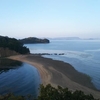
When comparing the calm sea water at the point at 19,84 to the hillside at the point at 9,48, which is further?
the hillside at the point at 9,48

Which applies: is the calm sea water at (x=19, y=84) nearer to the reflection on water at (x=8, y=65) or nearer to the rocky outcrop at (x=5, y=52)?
the reflection on water at (x=8, y=65)

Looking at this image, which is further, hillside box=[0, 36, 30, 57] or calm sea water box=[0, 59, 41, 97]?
hillside box=[0, 36, 30, 57]

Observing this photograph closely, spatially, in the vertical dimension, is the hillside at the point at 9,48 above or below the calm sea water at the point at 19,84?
above

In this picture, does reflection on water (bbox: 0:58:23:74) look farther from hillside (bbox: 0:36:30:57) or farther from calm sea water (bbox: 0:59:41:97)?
hillside (bbox: 0:36:30:57)

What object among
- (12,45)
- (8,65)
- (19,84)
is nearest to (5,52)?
(12,45)

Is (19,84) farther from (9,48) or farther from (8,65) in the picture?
(9,48)

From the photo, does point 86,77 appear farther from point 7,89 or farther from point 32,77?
point 7,89

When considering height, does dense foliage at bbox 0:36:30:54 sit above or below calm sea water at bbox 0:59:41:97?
above

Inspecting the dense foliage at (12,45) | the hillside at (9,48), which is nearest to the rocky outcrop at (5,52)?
the hillside at (9,48)

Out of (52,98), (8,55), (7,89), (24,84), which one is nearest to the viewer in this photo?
(52,98)

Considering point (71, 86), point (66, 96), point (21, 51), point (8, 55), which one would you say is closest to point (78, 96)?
point (66, 96)

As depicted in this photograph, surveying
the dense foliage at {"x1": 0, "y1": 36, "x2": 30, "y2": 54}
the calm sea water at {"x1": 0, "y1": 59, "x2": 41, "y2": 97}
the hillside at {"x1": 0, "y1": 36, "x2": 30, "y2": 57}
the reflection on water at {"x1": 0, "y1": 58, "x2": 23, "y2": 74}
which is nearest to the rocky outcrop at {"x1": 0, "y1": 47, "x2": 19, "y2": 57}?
the hillside at {"x1": 0, "y1": 36, "x2": 30, "y2": 57}
